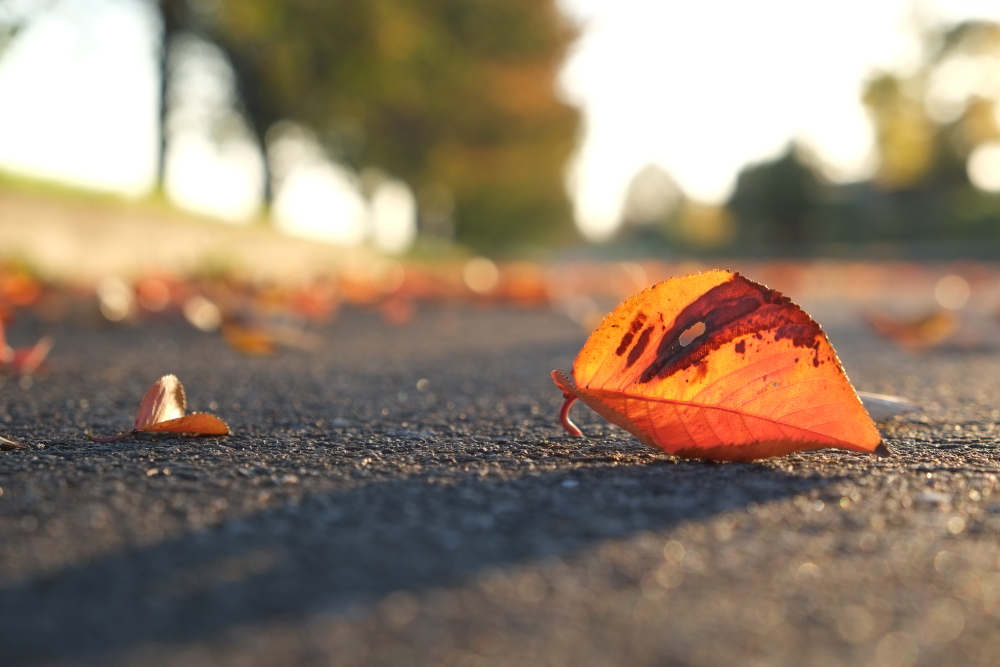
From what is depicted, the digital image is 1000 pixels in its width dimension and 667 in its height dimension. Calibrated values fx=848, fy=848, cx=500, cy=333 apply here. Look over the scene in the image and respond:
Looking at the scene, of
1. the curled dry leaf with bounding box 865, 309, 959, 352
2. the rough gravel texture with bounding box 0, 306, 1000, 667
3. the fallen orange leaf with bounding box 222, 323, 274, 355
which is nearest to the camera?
the rough gravel texture with bounding box 0, 306, 1000, 667

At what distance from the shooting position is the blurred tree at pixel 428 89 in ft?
30.9

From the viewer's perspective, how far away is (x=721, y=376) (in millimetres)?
1211

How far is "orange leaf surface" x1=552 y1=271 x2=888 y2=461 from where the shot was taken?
118 centimetres

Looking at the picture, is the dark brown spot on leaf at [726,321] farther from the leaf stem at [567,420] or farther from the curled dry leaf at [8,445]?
the curled dry leaf at [8,445]

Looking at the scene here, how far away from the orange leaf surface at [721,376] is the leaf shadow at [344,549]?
58 millimetres

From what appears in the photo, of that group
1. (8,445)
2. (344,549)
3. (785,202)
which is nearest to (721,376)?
(344,549)

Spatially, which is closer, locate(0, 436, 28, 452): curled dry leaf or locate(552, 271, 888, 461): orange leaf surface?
locate(552, 271, 888, 461): orange leaf surface

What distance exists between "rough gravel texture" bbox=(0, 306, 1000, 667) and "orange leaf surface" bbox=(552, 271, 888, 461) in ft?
0.18

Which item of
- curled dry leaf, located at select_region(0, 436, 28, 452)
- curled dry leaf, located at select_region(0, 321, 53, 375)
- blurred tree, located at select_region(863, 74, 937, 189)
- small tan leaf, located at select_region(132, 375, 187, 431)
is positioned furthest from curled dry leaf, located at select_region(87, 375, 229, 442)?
blurred tree, located at select_region(863, 74, 937, 189)

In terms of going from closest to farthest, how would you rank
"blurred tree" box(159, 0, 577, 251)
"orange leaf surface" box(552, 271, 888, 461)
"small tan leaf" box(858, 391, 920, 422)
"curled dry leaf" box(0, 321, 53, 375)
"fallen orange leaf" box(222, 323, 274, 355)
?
"orange leaf surface" box(552, 271, 888, 461), "small tan leaf" box(858, 391, 920, 422), "curled dry leaf" box(0, 321, 53, 375), "fallen orange leaf" box(222, 323, 274, 355), "blurred tree" box(159, 0, 577, 251)

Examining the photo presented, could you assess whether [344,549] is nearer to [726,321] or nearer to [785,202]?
[726,321]

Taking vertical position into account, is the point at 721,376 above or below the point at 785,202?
below

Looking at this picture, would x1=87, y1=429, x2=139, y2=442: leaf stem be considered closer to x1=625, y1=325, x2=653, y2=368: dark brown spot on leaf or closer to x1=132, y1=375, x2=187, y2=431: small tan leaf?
x1=132, y1=375, x2=187, y2=431: small tan leaf

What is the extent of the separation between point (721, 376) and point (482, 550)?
19.9 inches
